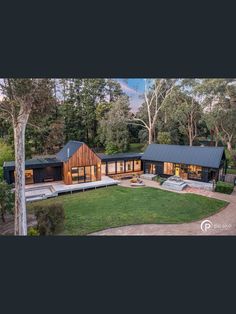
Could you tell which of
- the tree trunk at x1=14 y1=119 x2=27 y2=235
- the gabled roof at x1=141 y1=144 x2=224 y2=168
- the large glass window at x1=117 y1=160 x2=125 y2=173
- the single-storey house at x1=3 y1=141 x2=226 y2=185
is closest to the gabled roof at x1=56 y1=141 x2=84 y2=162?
the single-storey house at x1=3 y1=141 x2=226 y2=185

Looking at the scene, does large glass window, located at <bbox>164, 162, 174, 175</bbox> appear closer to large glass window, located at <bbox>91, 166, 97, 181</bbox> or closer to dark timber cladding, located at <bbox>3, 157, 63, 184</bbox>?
large glass window, located at <bbox>91, 166, 97, 181</bbox>

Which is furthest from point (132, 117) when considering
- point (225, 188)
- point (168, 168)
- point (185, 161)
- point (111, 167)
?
point (225, 188)

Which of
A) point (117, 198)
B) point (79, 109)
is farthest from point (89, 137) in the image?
point (117, 198)

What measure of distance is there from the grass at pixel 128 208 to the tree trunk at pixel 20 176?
113cm

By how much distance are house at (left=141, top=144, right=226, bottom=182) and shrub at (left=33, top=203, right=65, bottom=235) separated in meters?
6.74

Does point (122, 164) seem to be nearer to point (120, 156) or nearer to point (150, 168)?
point (120, 156)

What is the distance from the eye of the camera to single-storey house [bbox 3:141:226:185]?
9453mm

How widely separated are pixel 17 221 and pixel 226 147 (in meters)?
9.92

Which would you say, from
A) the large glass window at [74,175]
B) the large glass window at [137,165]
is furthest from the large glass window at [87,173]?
the large glass window at [137,165]

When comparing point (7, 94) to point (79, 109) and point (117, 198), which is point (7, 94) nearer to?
point (79, 109)

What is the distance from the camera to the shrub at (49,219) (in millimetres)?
5629

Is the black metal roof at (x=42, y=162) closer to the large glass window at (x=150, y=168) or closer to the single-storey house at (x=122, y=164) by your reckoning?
the single-storey house at (x=122, y=164)

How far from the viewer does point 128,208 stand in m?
7.40

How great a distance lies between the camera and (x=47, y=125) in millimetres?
6680
